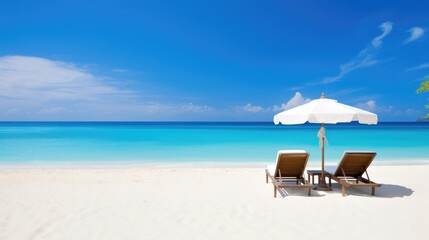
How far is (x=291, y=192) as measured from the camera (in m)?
5.54

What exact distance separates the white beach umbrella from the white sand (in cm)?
134

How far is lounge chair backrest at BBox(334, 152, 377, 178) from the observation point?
5391 millimetres

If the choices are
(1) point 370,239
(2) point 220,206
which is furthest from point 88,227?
(1) point 370,239

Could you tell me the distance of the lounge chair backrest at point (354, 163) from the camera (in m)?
5.39

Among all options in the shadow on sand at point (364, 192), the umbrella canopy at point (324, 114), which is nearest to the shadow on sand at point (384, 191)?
the shadow on sand at point (364, 192)

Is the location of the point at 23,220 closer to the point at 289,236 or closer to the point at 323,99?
the point at 289,236

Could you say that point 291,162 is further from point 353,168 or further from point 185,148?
point 185,148

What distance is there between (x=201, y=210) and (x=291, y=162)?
6.57 feet

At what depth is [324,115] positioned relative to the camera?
501 cm

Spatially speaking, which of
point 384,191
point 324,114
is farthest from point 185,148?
point 324,114

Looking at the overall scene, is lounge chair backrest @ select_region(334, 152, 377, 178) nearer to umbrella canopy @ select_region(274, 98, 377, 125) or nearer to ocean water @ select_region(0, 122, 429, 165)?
umbrella canopy @ select_region(274, 98, 377, 125)

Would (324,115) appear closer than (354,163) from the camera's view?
Yes

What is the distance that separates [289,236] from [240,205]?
55.4 inches

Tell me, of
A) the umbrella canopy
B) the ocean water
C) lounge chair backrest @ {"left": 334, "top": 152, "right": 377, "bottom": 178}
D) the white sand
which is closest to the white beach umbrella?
the umbrella canopy
